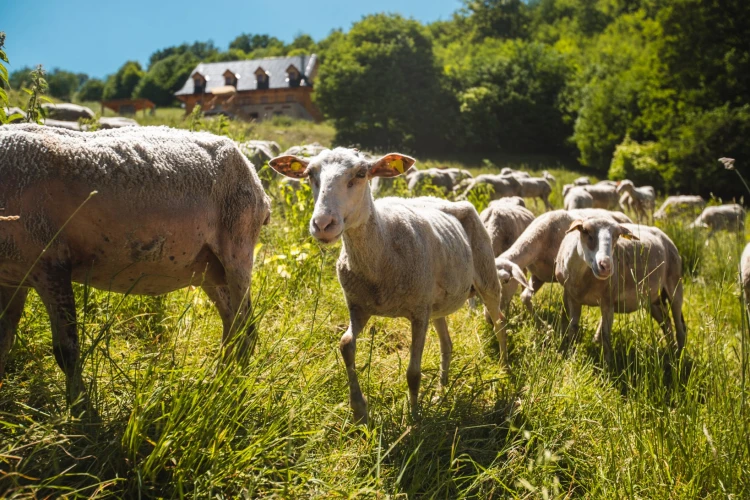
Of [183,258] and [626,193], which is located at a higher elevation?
[183,258]

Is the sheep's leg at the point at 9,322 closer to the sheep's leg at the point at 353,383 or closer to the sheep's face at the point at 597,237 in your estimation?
the sheep's leg at the point at 353,383

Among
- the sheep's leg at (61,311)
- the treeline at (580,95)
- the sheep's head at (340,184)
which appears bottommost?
the sheep's leg at (61,311)

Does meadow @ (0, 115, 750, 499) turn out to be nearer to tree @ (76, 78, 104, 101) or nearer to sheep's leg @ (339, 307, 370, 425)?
sheep's leg @ (339, 307, 370, 425)

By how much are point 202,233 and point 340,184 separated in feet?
2.87

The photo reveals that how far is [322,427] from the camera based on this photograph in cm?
325

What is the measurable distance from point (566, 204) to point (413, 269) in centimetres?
1288

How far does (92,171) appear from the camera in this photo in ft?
9.83

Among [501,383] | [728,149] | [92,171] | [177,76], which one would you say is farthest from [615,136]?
[177,76]

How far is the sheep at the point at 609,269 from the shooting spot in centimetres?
546

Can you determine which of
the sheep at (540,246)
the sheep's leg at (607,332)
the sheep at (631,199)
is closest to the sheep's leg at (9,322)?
the sheep at (540,246)

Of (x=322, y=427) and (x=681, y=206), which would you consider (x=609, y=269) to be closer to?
(x=322, y=427)

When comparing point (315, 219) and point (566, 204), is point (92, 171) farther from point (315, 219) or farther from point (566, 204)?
point (566, 204)

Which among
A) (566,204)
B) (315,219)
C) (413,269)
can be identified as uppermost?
(315,219)

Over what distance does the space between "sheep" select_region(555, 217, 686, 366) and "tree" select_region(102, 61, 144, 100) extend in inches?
3276
